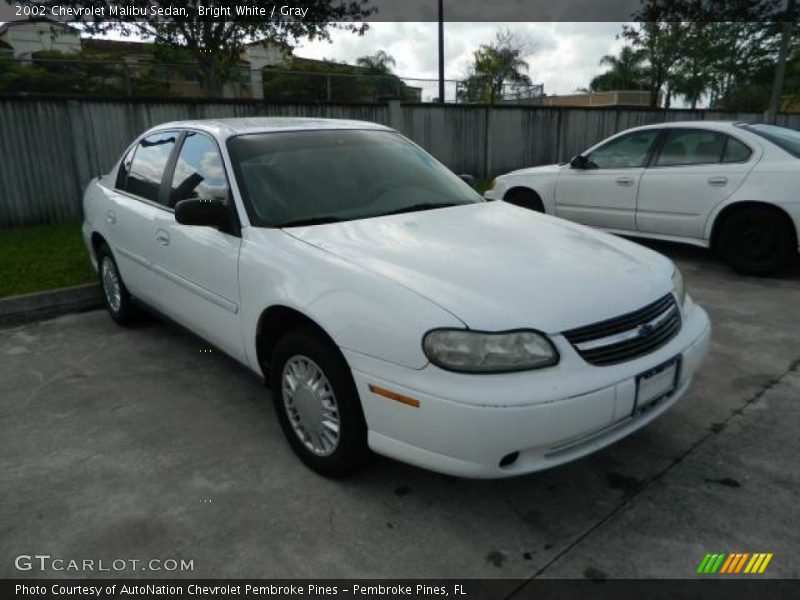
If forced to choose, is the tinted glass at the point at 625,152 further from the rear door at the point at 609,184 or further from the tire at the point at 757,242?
the tire at the point at 757,242

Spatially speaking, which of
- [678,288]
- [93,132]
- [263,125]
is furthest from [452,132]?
[678,288]

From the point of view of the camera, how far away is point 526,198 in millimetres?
7562

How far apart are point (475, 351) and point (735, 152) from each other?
16.4ft

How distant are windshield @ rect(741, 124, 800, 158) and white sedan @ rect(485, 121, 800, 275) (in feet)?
0.04

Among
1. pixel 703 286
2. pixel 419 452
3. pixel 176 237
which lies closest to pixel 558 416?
pixel 419 452

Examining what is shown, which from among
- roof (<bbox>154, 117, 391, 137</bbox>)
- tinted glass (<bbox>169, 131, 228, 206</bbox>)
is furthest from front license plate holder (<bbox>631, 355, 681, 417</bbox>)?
roof (<bbox>154, 117, 391, 137</bbox>)

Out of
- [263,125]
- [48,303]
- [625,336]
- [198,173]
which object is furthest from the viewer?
[48,303]

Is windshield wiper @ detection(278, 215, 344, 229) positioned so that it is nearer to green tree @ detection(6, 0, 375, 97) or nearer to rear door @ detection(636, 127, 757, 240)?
rear door @ detection(636, 127, 757, 240)

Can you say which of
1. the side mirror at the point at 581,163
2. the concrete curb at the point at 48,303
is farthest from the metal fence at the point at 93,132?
the side mirror at the point at 581,163

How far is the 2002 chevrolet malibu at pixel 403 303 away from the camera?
84.9 inches

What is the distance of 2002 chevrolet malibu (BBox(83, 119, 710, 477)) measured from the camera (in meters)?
2.16

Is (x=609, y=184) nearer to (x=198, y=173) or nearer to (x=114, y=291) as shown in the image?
(x=198, y=173)

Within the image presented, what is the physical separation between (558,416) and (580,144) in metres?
14.6
